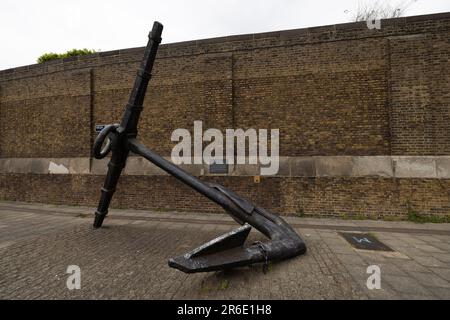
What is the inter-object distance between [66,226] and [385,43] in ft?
30.5

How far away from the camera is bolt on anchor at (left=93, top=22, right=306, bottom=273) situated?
7.24ft

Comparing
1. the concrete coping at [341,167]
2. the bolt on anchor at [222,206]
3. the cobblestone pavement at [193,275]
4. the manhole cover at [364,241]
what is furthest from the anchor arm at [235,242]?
the concrete coping at [341,167]

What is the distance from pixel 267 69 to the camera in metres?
6.79

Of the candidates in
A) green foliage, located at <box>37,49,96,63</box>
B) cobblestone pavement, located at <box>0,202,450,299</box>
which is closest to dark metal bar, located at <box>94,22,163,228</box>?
cobblestone pavement, located at <box>0,202,450,299</box>

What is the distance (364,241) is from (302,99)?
4.02m

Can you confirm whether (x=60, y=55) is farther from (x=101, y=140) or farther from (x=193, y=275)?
(x=193, y=275)

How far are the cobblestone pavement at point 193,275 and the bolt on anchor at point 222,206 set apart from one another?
35 centimetres

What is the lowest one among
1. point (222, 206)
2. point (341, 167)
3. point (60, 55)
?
point (222, 206)

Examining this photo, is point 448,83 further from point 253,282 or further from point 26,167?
point 26,167

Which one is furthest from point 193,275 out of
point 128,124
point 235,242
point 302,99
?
point 302,99

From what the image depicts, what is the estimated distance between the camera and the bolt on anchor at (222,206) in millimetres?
2207

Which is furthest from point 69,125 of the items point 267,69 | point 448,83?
point 448,83

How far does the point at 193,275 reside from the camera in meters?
2.87

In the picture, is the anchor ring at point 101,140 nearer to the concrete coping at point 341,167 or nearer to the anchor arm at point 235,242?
the anchor arm at point 235,242
